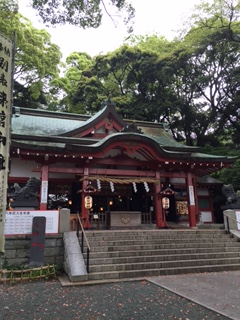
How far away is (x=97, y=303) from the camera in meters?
5.57

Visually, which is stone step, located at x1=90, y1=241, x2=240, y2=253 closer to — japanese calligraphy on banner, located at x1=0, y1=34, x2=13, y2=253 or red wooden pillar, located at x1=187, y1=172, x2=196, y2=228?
red wooden pillar, located at x1=187, y1=172, x2=196, y2=228

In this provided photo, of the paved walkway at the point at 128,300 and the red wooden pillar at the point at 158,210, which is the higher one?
the red wooden pillar at the point at 158,210

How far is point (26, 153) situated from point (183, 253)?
24.7 feet

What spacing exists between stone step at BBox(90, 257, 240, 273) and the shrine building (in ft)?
12.3

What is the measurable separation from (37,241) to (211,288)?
5.52 m

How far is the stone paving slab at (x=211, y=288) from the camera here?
5281mm

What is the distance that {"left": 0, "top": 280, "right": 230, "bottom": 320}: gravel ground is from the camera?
4.84 m

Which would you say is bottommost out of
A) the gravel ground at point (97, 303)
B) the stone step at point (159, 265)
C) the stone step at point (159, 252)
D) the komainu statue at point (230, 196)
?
the gravel ground at point (97, 303)

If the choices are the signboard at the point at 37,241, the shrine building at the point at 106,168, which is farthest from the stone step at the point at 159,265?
the shrine building at the point at 106,168

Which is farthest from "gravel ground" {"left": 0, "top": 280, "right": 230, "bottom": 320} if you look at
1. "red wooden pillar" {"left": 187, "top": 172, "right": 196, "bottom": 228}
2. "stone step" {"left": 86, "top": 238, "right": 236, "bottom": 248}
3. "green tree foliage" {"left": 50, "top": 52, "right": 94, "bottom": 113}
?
"green tree foliage" {"left": 50, "top": 52, "right": 94, "bottom": 113}

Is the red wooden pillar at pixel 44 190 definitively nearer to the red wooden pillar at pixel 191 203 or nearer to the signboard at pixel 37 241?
the signboard at pixel 37 241

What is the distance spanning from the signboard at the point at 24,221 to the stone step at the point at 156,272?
2686 mm

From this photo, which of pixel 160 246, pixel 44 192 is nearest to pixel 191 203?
pixel 160 246

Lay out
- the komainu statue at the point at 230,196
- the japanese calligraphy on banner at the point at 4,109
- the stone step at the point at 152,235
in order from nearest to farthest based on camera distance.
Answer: the japanese calligraphy on banner at the point at 4,109 < the stone step at the point at 152,235 < the komainu statue at the point at 230,196
